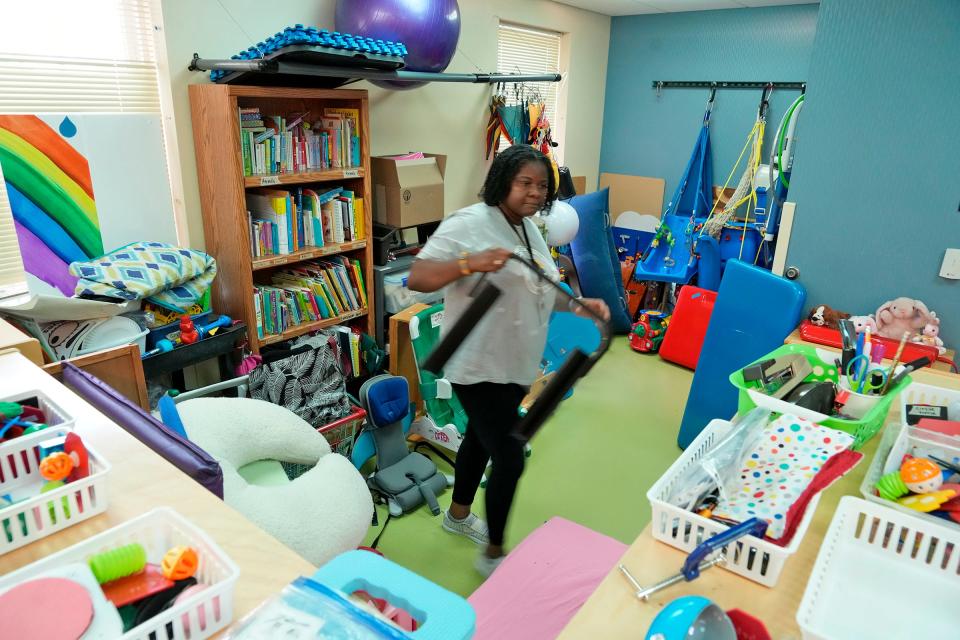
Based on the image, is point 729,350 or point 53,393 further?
point 729,350

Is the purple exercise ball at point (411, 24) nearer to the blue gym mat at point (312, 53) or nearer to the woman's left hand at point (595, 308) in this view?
the blue gym mat at point (312, 53)

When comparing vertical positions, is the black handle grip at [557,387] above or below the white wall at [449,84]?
below

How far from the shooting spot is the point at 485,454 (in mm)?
2119

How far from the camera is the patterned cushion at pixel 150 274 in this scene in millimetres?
2326

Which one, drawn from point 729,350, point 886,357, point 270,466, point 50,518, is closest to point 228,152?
point 270,466

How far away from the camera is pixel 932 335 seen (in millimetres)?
2277

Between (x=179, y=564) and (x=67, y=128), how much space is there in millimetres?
2236

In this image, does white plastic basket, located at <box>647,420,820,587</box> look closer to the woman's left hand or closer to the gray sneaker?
the woman's left hand

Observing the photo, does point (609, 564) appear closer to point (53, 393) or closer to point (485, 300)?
point (485, 300)

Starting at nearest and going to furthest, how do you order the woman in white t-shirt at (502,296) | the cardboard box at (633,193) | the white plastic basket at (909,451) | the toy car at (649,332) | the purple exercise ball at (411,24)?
1. the white plastic basket at (909,451)
2. the woman in white t-shirt at (502,296)
3. the purple exercise ball at (411,24)
4. the toy car at (649,332)
5. the cardboard box at (633,193)

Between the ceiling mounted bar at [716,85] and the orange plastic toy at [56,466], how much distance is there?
15.5ft

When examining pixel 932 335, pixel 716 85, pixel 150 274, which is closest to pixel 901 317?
pixel 932 335

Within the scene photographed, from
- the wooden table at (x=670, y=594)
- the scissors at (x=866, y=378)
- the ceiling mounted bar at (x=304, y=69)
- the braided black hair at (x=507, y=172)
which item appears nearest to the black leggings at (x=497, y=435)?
the braided black hair at (x=507, y=172)

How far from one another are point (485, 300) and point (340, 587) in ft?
2.38
